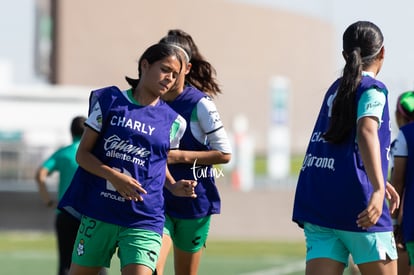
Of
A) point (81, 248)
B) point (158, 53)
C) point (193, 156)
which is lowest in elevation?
point (81, 248)

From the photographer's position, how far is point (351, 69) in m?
7.12

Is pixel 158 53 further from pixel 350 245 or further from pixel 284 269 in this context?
pixel 284 269

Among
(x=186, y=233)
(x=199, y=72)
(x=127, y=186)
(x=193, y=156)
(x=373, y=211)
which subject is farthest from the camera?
(x=199, y=72)

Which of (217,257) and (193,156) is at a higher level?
(193,156)

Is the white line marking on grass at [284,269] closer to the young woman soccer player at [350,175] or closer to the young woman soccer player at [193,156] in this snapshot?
the young woman soccer player at [193,156]

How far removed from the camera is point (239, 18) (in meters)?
74.2

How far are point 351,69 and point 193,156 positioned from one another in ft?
5.69

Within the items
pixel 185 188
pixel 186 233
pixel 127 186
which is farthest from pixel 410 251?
pixel 127 186

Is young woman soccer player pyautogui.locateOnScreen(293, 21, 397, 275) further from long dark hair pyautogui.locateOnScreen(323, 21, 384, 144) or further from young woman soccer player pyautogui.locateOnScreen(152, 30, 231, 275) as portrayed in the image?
young woman soccer player pyautogui.locateOnScreen(152, 30, 231, 275)

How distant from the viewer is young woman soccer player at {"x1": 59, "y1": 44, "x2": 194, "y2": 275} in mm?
7512

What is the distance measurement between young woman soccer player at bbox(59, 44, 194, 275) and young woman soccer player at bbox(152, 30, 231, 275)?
0.75 m

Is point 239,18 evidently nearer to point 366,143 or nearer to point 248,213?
point 248,213

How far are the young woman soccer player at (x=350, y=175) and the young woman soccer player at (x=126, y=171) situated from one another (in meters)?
0.99

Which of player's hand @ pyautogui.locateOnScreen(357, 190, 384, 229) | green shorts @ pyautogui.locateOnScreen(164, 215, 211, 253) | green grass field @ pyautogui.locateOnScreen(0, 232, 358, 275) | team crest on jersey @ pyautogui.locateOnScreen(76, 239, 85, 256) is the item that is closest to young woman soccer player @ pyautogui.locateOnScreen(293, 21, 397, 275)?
player's hand @ pyautogui.locateOnScreen(357, 190, 384, 229)
